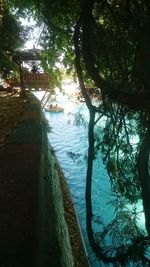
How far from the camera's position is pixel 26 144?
4.64 meters

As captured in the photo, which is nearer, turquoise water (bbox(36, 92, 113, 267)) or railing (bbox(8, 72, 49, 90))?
turquoise water (bbox(36, 92, 113, 267))

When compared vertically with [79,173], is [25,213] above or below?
above

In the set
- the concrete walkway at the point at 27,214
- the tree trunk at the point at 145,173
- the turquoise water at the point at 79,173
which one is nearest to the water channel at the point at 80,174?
the turquoise water at the point at 79,173

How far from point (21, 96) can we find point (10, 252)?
1012 cm

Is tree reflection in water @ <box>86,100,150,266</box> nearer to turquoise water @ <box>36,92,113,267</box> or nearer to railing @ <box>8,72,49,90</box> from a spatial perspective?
turquoise water @ <box>36,92,113,267</box>

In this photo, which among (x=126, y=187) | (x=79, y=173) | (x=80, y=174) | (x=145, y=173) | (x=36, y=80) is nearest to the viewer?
(x=145, y=173)

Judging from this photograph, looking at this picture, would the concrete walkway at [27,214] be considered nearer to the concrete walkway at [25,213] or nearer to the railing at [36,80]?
the concrete walkway at [25,213]

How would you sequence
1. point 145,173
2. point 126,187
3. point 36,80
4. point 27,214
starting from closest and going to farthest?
point 27,214, point 145,173, point 126,187, point 36,80

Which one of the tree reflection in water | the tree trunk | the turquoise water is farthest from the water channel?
the tree trunk

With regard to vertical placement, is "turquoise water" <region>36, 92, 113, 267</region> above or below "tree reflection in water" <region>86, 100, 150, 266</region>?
below

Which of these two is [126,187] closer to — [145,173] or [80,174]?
[145,173]

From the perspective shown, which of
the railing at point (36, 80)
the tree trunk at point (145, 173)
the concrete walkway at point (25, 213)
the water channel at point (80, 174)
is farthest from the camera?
the railing at point (36, 80)

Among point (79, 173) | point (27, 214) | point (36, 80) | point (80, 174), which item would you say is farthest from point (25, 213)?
point (36, 80)

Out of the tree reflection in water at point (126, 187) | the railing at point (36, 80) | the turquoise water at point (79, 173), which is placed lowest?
the turquoise water at point (79, 173)
